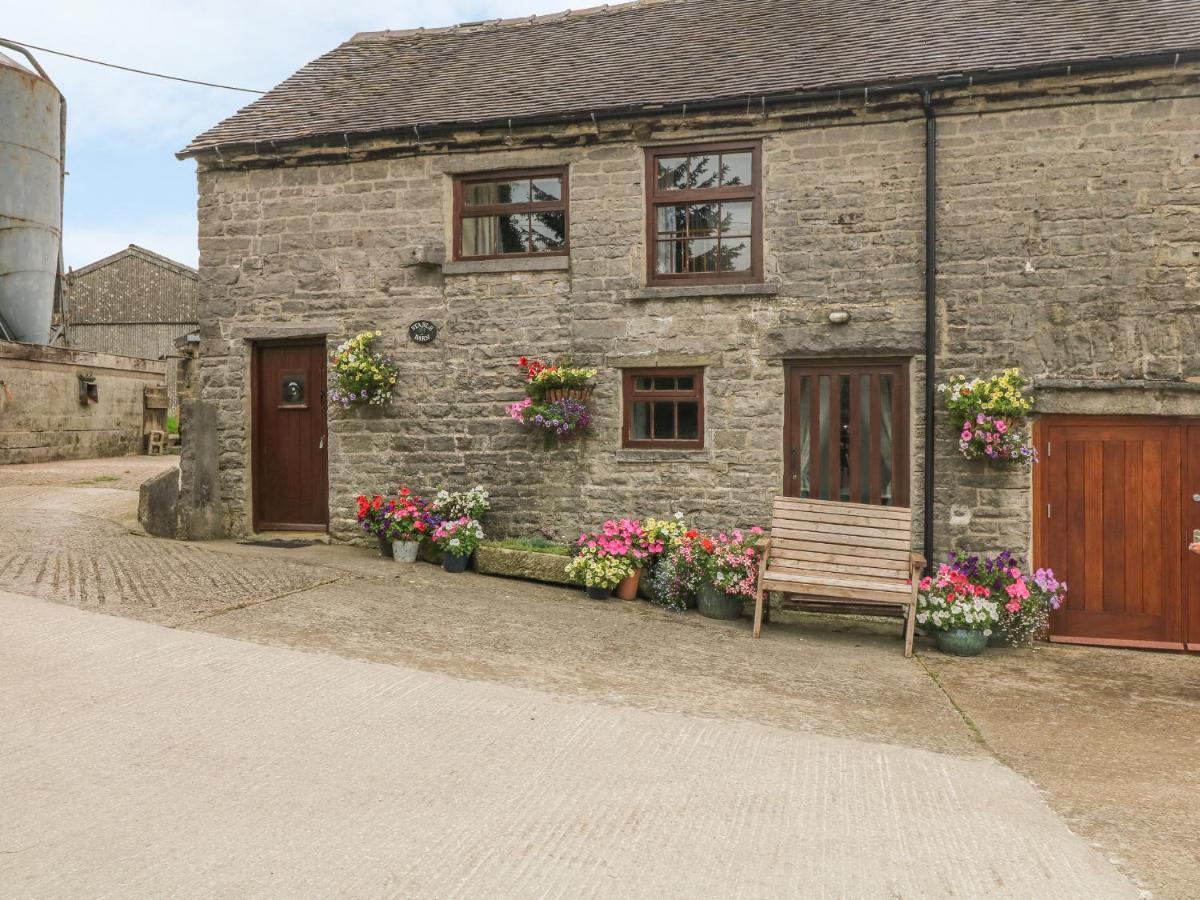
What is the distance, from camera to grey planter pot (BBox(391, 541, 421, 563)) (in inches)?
367

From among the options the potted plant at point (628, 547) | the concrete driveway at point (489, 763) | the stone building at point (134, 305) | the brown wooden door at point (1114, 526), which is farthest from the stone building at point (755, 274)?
the stone building at point (134, 305)

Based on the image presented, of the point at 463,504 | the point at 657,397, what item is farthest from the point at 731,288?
the point at 463,504

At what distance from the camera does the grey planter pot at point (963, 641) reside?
7.41 meters

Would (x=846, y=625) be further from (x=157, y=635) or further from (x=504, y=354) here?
(x=157, y=635)

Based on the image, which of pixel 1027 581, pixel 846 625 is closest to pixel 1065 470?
pixel 1027 581

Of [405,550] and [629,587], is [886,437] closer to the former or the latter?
[629,587]

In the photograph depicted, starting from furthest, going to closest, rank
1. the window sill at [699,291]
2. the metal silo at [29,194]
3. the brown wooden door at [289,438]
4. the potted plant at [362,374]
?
the metal silo at [29,194] → the brown wooden door at [289,438] → the potted plant at [362,374] → the window sill at [699,291]

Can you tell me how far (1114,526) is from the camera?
8.23m

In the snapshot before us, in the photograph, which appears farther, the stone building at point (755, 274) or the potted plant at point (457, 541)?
the potted plant at point (457, 541)

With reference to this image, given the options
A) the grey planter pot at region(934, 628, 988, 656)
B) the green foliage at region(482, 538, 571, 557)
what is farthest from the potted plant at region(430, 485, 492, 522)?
the grey planter pot at region(934, 628, 988, 656)

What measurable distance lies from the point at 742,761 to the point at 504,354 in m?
6.09

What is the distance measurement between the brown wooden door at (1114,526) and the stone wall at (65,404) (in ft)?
55.0

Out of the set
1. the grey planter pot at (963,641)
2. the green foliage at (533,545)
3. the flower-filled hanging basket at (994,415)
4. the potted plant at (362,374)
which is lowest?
the grey planter pot at (963,641)

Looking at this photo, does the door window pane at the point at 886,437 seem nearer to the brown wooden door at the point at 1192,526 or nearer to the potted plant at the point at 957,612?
the potted plant at the point at 957,612
